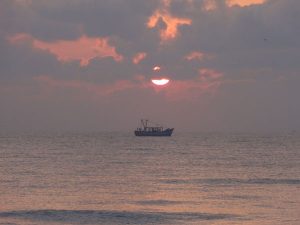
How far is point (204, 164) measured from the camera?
99.5 metres

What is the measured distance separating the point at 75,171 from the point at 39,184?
20.8 metres

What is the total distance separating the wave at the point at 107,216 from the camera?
41.9 meters

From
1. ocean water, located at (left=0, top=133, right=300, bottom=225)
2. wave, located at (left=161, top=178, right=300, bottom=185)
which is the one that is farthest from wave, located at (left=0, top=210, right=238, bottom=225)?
wave, located at (left=161, top=178, right=300, bottom=185)

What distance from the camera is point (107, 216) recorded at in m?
43.8

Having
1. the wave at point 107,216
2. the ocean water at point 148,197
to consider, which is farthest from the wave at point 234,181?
the wave at point 107,216

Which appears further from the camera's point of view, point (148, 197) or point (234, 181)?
point (234, 181)

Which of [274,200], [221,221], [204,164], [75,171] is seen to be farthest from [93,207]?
[204,164]

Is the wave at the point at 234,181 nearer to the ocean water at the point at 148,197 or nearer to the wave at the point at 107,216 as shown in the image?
the ocean water at the point at 148,197

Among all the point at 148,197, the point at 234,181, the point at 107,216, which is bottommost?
the point at 107,216

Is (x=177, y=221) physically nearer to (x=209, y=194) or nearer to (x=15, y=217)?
(x=15, y=217)

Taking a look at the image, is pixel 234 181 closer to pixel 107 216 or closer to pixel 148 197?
pixel 148 197

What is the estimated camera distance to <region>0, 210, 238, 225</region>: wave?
4188 cm

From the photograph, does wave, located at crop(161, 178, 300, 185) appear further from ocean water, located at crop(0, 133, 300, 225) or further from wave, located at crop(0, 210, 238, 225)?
wave, located at crop(0, 210, 238, 225)

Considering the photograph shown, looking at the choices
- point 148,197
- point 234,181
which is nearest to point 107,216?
point 148,197
